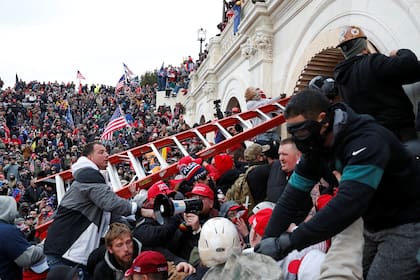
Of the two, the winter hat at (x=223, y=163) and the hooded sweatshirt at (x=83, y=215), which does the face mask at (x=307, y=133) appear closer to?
the hooded sweatshirt at (x=83, y=215)

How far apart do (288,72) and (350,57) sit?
5.57m

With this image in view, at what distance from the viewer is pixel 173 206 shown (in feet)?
11.5

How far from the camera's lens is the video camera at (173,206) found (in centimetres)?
350

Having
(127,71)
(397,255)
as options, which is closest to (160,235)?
(397,255)

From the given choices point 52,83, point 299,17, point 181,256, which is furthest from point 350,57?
point 52,83

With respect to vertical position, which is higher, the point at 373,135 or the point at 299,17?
the point at 299,17

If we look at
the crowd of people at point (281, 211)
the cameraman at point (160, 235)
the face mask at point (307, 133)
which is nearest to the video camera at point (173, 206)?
the crowd of people at point (281, 211)

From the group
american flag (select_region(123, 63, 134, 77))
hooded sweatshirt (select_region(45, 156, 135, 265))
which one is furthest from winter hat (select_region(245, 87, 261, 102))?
american flag (select_region(123, 63, 134, 77))

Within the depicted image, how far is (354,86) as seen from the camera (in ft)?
11.4

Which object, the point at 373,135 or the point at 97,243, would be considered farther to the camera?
the point at 97,243

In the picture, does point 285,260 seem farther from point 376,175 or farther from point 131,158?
point 131,158

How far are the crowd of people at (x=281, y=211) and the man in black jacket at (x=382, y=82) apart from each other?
1 centimetres

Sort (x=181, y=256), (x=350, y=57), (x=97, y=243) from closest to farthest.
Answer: (x=350, y=57)
(x=181, y=256)
(x=97, y=243)

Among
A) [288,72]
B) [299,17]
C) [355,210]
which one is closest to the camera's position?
[355,210]
